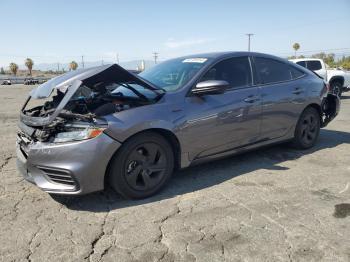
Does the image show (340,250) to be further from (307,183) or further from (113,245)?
(113,245)

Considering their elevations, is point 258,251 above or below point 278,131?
below

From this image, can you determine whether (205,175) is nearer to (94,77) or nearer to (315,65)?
(94,77)

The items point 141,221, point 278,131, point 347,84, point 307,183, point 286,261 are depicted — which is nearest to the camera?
point 286,261

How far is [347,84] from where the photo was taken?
1567 cm

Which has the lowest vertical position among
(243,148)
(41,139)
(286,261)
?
(286,261)

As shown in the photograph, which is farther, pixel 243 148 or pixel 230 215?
pixel 243 148

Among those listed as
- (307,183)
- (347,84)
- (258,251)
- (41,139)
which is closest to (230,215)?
(258,251)

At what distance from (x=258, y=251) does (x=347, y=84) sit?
14923 millimetres

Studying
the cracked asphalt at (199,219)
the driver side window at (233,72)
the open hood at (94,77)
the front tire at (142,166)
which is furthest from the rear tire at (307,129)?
the open hood at (94,77)

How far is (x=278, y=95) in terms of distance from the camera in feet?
16.9

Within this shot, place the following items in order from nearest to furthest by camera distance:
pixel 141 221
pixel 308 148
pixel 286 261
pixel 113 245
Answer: pixel 286 261
pixel 113 245
pixel 141 221
pixel 308 148

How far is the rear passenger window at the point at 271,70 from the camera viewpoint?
5104mm

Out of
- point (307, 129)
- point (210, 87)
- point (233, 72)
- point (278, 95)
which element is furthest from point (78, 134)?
point (307, 129)

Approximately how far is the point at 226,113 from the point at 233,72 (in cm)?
70
